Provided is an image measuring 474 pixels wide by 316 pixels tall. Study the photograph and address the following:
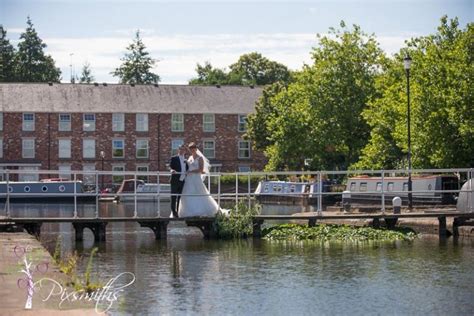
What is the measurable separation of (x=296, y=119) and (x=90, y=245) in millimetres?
36822

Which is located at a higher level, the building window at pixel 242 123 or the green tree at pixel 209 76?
the green tree at pixel 209 76

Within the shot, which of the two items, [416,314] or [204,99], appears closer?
[416,314]

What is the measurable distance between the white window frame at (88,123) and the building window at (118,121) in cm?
166

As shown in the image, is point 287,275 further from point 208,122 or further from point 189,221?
point 208,122

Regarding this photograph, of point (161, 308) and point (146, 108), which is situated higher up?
point (146, 108)

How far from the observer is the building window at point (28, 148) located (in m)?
84.1

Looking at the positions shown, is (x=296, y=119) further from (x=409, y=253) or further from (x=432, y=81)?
(x=409, y=253)

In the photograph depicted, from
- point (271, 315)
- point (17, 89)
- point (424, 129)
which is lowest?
point (271, 315)

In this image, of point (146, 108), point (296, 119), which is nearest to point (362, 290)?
point (296, 119)

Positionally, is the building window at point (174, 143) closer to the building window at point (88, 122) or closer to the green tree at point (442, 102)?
the building window at point (88, 122)

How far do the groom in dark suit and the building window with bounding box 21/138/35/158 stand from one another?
57.5 meters

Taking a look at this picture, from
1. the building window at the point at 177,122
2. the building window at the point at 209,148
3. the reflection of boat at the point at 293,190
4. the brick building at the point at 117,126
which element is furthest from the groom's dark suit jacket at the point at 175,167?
the building window at the point at 209,148

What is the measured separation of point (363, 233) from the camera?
93.8ft

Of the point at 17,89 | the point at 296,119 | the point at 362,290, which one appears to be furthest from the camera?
the point at 17,89
